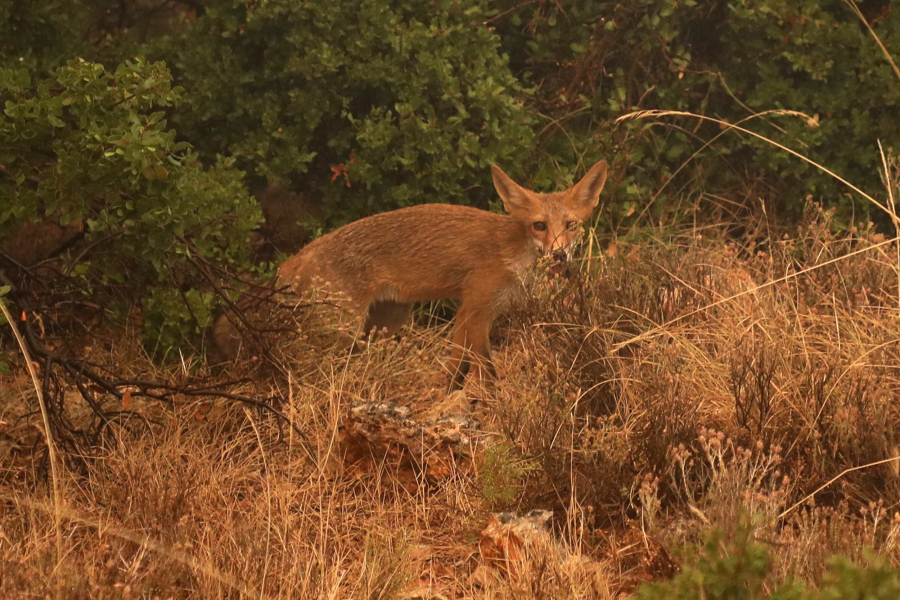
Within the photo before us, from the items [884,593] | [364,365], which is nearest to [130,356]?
[364,365]

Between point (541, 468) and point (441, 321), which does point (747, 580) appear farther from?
point (441, 321)

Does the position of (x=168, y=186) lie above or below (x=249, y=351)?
above

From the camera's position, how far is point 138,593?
3.57 m

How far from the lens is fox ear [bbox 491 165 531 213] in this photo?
22.0 feet

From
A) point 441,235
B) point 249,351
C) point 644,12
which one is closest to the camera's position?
point 249,351

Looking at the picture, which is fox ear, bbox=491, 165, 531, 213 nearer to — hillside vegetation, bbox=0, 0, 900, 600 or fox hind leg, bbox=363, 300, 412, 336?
hillside vegetation, bbox=0, 0, 900, 600

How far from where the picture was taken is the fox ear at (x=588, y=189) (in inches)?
263

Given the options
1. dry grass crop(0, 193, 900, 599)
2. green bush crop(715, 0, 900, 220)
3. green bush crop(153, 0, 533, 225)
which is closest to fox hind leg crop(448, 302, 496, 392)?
dry grass crop(0, 193, 900, 599)

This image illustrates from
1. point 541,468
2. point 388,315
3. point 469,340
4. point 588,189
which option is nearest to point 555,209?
point 588,189

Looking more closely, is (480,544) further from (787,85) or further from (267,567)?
(787,85)

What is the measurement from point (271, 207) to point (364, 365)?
2.28 m

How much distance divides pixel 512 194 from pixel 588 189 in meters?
0.50

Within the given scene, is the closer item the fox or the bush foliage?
the fox

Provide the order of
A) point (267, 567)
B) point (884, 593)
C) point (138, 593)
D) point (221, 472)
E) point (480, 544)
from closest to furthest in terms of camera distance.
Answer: point (884, 593)
point (138, 593)
point (267, 567)
point (480, 544)
point (221, 472)
